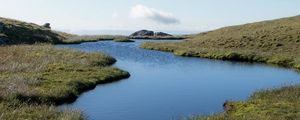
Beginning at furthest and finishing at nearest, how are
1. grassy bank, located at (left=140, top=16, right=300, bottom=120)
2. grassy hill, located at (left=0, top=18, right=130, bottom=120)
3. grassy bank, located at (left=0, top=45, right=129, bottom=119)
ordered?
1. grassy bank, located at (left=140, top=16, right=300, bottom=120)
2. grassy bank, located at (left=0, top=45, right=129, bottom=119)
3. grassy hill, located at (left=0, top=18, right=130, bottom=120)

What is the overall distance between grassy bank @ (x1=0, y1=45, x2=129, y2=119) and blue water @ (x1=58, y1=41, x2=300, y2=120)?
1.56m

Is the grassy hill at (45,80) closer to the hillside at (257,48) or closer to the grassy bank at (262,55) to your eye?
the grassy bank at (262,55)

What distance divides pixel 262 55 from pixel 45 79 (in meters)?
43.8

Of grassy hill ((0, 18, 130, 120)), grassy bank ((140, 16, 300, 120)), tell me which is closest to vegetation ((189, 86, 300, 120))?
grassy bank ((140, 16, 300, 120))

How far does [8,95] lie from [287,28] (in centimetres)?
8349

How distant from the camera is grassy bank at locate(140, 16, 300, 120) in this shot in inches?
1147

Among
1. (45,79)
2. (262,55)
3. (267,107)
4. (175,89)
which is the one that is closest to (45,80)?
(45,79)

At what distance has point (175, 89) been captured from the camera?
43438 millimetres

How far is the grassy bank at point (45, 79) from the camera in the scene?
27.5 meters

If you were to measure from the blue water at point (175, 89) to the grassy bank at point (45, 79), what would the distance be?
1563 mm

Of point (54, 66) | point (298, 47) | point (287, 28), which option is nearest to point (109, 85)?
point (54, 66)

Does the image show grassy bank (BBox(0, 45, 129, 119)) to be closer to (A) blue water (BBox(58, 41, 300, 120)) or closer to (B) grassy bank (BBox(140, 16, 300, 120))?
(A) blue water (BBox(58, 41, 300, 120))

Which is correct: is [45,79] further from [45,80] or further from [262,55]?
[262,55]

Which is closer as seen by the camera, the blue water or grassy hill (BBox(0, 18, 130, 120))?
grassy hill (BBox(0, 18, 130, 120))
